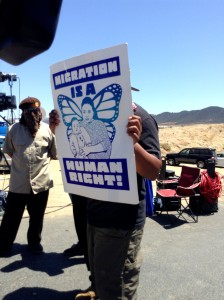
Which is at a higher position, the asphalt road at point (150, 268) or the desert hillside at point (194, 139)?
the asphalt road at point (150, 268)

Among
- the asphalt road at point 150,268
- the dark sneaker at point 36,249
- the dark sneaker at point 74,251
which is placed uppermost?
the dark sneaker at point 36,249

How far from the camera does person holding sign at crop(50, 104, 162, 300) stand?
226cm

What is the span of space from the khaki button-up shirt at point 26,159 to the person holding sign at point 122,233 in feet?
6.66

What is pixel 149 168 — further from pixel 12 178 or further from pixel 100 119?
pixel 12 178

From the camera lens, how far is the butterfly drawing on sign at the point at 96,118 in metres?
2.11

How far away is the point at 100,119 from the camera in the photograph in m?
2.18

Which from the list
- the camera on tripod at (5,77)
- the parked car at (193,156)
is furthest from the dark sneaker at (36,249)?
the parked car at (193,156)

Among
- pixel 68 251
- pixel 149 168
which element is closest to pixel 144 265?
pixel 68 251

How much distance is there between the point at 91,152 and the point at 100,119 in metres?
0.23

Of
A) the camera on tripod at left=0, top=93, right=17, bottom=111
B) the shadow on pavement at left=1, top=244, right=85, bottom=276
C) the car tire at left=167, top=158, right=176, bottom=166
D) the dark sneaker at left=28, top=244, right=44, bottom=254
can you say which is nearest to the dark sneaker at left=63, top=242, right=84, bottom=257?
the shadow on pavement at left=1, top=244, right=85, bottom=276

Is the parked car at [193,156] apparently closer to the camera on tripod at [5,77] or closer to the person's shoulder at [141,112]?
the camera on tripod at [5,77]

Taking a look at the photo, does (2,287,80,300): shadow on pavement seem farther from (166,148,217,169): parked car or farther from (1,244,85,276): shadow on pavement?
Result: (166,148,217,169): parked car

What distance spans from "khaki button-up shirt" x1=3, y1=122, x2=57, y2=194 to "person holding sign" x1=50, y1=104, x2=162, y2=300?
2.03m

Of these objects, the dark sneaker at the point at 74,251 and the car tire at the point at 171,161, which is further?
the car tire at the point at 171,161
